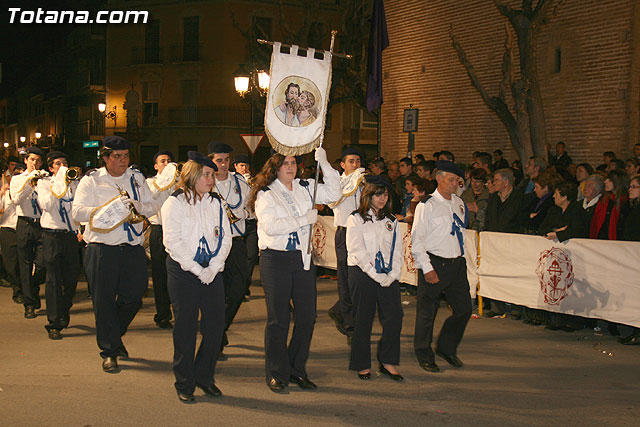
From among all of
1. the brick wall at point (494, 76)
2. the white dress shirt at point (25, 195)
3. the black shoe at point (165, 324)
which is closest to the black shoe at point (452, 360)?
the black shoe at point (165, 324)

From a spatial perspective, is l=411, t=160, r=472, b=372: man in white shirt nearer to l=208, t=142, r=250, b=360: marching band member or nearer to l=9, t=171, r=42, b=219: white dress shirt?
l=208, t=142, r=250, b=360: marching band member

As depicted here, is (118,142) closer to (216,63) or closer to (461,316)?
(461,316)

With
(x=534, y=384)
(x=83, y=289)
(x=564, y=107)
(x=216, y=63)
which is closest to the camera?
(x=534, y=384)

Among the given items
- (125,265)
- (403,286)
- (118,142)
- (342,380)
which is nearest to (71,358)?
(125,265)

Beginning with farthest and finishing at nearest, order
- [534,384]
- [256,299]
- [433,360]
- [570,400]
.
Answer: [256,299] → [433,360] → [534,384] → [570,400]

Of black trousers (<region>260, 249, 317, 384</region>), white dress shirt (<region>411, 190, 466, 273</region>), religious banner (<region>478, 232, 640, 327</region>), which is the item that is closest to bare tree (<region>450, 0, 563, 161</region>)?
religious banner (<region>478, 232, 640, 327</region>)

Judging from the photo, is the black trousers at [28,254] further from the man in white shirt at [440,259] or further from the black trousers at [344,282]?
the man in white shirt at [440,259]

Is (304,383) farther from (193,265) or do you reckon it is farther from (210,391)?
(193,265)

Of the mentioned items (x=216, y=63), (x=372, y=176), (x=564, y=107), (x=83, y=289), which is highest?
(x=216, y=63)

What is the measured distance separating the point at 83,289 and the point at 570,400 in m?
8.90

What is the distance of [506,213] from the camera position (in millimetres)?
10273

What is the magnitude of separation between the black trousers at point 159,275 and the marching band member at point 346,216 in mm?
2276

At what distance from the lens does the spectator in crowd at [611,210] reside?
30.8 ft

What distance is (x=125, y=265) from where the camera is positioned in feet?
24.4
